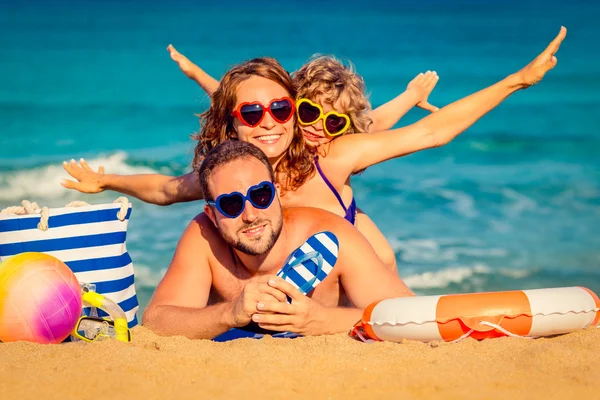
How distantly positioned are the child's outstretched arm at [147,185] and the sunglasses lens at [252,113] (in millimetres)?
589

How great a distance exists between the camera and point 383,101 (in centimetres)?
1881

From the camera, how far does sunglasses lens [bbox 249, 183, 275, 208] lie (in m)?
4.86

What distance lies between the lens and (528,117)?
18.2m

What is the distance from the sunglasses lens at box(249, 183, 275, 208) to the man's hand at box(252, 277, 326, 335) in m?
0.49

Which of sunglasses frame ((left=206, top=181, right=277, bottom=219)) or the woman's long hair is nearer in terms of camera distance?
sunglasses frame ((left=206, top=181, right=277, bottom=219))

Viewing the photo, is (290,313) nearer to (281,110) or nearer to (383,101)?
(281,110)

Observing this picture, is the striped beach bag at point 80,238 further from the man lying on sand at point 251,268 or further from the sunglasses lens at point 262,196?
the sunglasses lens at point 262,196

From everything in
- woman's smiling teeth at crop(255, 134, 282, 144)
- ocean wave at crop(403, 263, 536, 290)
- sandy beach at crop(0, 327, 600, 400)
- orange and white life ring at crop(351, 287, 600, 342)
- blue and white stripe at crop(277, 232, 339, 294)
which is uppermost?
woman's smiling teeth at crop(255, 134, 282, 144)

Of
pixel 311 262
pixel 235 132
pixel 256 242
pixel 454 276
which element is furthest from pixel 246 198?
pixel 454 276

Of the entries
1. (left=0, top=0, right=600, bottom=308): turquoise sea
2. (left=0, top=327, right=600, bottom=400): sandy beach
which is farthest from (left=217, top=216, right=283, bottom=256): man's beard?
(left=0, top=0, right=600, bottom=308): turquoise sea

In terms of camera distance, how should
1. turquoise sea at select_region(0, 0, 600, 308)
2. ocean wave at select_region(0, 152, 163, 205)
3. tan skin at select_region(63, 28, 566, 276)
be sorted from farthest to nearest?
ocean wave at select_region(0, 152, 163, 205), turquoise sea at select_region(0, 0, 600, 308), tan skin at select_region(63, 28, 566, 276)

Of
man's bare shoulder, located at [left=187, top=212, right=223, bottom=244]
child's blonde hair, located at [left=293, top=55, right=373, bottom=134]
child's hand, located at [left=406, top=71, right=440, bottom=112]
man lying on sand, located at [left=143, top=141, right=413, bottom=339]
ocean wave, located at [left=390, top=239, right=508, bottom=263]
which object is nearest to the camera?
man lying on sand, located at [left=143, top=141, right=413, bottom=339]

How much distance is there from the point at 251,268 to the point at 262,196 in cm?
56

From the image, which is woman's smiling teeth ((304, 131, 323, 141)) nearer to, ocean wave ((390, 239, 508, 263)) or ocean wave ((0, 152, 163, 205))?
ocean wave ((390, 239, 508, 263))
